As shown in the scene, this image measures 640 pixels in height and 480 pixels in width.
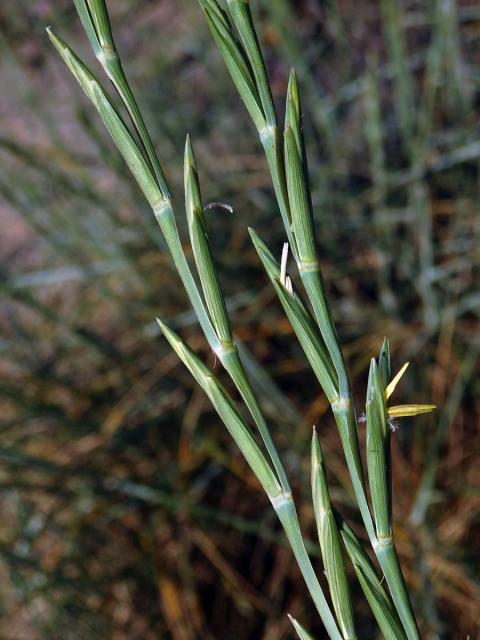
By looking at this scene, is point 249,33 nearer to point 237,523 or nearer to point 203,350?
point 237,523

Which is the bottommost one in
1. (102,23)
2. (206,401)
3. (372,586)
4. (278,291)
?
(206,401)

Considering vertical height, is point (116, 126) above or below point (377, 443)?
above

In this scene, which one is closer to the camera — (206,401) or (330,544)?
(330,544)

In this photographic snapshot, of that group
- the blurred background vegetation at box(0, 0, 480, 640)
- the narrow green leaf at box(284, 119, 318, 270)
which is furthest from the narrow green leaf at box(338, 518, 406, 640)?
Result: the blurred background vegetation at box(0, 0, 480, 640)

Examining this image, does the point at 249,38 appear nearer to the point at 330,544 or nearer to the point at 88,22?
the point at 88,22

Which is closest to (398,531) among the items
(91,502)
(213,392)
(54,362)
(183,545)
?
(183,545)

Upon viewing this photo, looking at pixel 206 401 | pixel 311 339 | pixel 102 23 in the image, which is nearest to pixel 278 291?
pixel 311 339

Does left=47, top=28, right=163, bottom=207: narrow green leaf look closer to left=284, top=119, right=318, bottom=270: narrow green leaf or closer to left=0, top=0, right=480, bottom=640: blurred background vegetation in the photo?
left=284, top=119, right=318, bottom=270: narrow green leaf
